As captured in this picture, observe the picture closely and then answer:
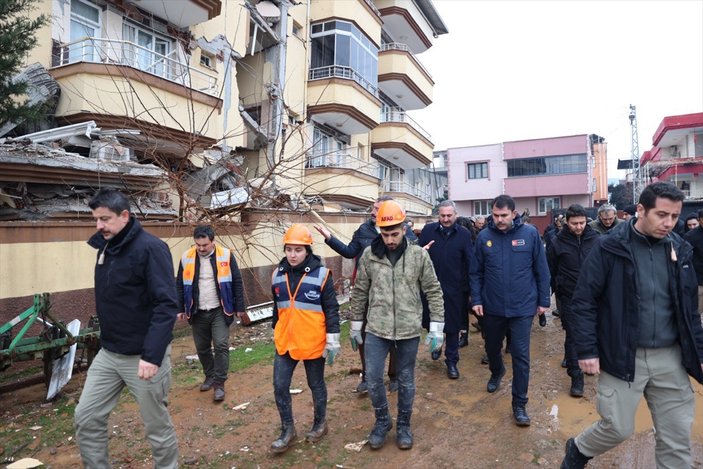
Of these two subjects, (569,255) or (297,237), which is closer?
(297,237)

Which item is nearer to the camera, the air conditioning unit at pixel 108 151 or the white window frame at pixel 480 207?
the air conditioning unit at pixel 108 151

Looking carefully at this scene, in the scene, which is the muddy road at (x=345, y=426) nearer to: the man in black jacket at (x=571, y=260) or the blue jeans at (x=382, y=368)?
the man in black jacket at (x=571, y=260)

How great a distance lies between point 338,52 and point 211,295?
1270 cm

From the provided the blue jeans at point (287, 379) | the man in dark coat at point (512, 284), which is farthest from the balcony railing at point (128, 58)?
the man in dark coat at point (512, 284)

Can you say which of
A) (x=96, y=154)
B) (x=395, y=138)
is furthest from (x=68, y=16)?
(x=395, y=138)

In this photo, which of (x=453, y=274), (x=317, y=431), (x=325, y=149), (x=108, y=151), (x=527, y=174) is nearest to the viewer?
(x=317, y=431)

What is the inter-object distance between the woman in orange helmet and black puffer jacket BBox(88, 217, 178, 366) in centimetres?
101

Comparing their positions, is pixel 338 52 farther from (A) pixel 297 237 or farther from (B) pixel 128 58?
(A) pixel 297 237

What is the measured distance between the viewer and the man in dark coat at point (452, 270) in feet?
17.5

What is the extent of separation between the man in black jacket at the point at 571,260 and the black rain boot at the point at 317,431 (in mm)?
2758

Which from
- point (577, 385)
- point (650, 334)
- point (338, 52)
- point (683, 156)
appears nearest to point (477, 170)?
point (683, 156)

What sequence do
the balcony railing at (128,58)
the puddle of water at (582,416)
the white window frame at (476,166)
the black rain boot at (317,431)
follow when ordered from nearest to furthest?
the black rain boot at (317,431) < the puddle of water at (582,416) < the balcony railing at (128,58) < the white window frame at (476,166)

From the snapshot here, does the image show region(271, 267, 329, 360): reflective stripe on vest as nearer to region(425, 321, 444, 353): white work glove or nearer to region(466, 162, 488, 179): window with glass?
region(425, 321, 444, 353): white work glove

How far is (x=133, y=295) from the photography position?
2.90 m
